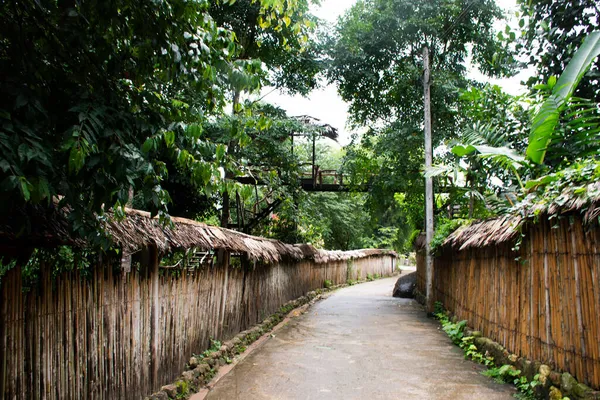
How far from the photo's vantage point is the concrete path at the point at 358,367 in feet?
19.2

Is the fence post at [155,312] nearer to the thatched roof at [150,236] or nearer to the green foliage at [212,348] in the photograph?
the thatched roof at [150,236]

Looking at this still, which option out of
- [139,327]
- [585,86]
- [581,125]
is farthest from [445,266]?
[139,327]

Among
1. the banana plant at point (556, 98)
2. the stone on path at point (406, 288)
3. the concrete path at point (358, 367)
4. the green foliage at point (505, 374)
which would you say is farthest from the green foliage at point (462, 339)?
the stone on path at point (406, 288)

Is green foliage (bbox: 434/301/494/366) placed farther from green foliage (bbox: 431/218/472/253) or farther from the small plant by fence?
the small plant by fence

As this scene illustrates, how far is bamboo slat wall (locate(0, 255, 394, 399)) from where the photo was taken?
3314 mm

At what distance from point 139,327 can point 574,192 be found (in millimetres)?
4528

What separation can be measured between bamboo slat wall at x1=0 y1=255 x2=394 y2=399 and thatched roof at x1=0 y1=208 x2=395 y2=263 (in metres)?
0.30

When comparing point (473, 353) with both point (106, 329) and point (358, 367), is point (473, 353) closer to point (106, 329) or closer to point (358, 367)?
point (358, 367)

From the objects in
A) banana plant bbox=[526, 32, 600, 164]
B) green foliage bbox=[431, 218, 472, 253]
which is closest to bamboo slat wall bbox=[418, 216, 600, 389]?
banana plant bbox=[526, 32, 600, 164]

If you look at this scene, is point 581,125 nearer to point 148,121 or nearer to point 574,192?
point 574,192

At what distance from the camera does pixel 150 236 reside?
5113 mm

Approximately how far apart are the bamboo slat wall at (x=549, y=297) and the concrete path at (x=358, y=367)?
0.76 metres

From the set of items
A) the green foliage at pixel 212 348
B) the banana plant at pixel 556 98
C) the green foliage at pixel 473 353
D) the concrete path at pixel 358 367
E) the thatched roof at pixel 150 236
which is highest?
the banana plant at pixel 556 98

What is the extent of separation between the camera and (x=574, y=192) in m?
4.50
